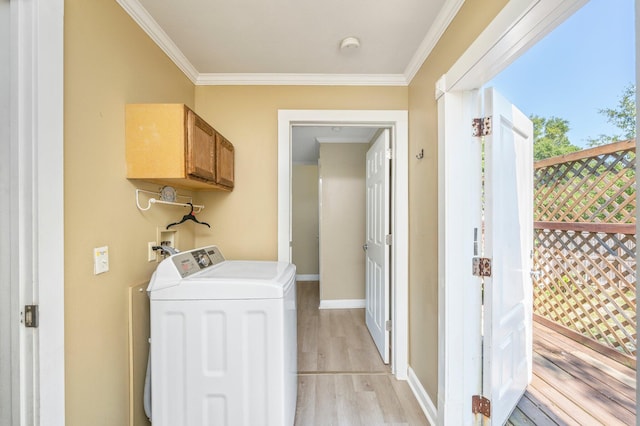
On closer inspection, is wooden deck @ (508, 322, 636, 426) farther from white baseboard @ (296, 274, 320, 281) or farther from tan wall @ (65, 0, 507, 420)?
white baseboard @ (296, 274, 320, 281)

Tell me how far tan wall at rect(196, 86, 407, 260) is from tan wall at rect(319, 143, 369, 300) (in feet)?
5.05

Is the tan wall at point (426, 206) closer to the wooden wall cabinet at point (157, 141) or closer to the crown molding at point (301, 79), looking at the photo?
the crown molding at point (301, 79)

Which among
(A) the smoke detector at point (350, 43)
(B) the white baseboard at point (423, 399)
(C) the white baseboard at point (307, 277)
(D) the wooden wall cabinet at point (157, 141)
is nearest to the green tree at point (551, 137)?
(A) the smoke detector at point (350, 43)

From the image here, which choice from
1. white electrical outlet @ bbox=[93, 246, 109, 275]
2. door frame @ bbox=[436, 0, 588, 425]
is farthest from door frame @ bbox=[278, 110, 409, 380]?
white electrical outlet @ bbox=[93, 246, 109, 275]

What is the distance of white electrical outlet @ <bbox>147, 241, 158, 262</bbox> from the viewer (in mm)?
1508

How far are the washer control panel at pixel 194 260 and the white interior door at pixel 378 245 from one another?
1.35 m

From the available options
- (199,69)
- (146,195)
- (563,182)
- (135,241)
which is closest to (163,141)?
(146,195)

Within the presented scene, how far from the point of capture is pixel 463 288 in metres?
1.42

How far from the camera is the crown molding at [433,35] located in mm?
1325

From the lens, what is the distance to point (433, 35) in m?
1.54

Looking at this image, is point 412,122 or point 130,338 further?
point 412,122

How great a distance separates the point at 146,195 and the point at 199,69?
43.2 inches

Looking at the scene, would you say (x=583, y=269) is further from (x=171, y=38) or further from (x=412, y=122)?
(x=171, y=38)

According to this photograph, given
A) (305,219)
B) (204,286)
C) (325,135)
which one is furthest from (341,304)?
(204,286)
